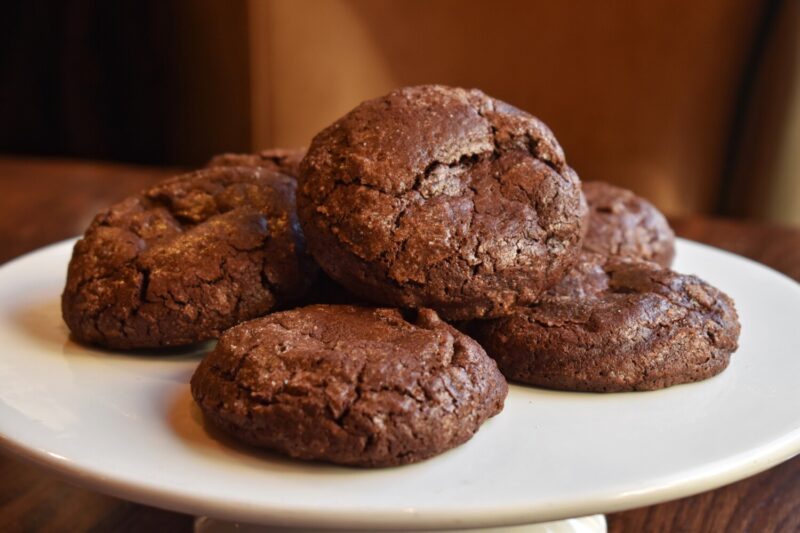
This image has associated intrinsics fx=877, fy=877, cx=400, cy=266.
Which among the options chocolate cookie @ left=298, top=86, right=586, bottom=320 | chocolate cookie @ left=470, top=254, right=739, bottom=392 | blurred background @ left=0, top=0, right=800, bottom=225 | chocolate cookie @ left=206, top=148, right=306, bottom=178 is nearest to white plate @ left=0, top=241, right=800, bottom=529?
chocolate cookie @ left=470, top=254, right=739, bottom=392

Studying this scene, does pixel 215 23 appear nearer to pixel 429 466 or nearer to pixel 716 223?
pixel 716 223

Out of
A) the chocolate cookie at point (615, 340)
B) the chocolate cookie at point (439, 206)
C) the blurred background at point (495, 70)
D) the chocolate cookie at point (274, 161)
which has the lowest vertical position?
the blurred background at point (495, 70)

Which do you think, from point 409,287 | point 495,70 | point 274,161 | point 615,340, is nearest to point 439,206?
point 409,287

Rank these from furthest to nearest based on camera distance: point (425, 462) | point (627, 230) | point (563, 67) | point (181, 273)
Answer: point (563, 67)
point (627, 230)
point (181, 273)
point (425, 462)

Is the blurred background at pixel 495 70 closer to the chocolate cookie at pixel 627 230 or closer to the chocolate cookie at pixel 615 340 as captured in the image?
the chocolate cookie at pixel 627 230

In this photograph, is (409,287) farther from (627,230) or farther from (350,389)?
(627,230)

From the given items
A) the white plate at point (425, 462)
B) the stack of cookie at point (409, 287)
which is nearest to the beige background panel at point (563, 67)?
the stack of cookie at point (409, 287)

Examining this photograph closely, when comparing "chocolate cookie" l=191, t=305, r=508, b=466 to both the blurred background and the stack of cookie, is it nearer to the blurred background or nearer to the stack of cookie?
the stack of cookie
